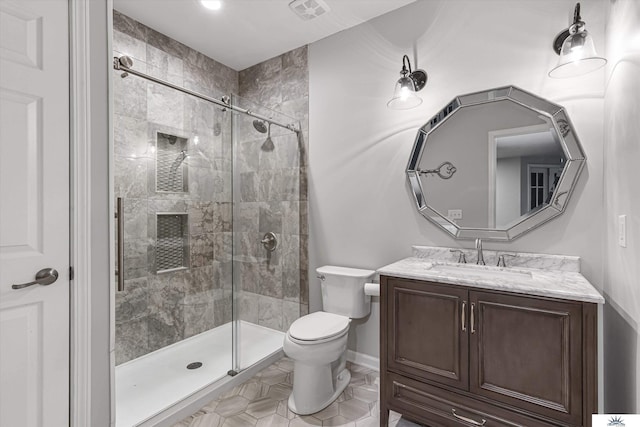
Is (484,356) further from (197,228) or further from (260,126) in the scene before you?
(197,228)

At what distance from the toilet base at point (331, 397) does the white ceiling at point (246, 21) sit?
8.71 feet

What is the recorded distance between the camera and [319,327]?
194 centimetres

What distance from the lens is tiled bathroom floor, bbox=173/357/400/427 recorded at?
1.74 meters

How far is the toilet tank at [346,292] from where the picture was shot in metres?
2.19

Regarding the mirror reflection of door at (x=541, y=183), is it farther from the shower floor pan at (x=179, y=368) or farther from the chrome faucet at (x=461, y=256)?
the shower floor pan at (x=179, y=368)

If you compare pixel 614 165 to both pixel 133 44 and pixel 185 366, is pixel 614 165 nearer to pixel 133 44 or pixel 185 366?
pixel 185 366

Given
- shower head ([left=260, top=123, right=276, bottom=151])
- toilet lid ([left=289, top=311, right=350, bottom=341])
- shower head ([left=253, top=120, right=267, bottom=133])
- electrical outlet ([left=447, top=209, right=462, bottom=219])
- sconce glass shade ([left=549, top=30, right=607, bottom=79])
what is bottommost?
toilet lid ([left=289, top=311, right=350, bottom=341])

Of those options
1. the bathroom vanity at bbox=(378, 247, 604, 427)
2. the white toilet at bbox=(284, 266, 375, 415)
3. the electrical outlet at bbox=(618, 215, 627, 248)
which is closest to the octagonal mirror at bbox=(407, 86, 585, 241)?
the bathroom vanity at bbox=(378, 247, 604, 427)

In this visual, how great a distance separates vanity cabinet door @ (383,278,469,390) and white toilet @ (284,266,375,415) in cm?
38

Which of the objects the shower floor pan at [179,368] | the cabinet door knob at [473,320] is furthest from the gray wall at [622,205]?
the shower floor pan at [179,368]

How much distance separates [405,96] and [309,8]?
3.20 ft

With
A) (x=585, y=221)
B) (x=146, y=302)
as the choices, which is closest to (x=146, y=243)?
(x=146, y=302)

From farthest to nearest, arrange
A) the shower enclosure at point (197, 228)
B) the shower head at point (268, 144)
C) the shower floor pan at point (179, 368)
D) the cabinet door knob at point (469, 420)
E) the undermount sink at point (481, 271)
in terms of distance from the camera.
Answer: the shower head at point (268, 144) < the shower enclosure at point (197, 228) < the shower floor pan at point (179, 368) < the undermount sink at point (481, 271) < the cabinet door knob at point (469, 420)

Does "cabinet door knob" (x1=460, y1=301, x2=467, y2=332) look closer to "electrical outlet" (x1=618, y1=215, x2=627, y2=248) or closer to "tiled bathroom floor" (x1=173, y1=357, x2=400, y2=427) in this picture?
"electrical outlet" (x1=618, y1=215, x2=627, y2=248)
